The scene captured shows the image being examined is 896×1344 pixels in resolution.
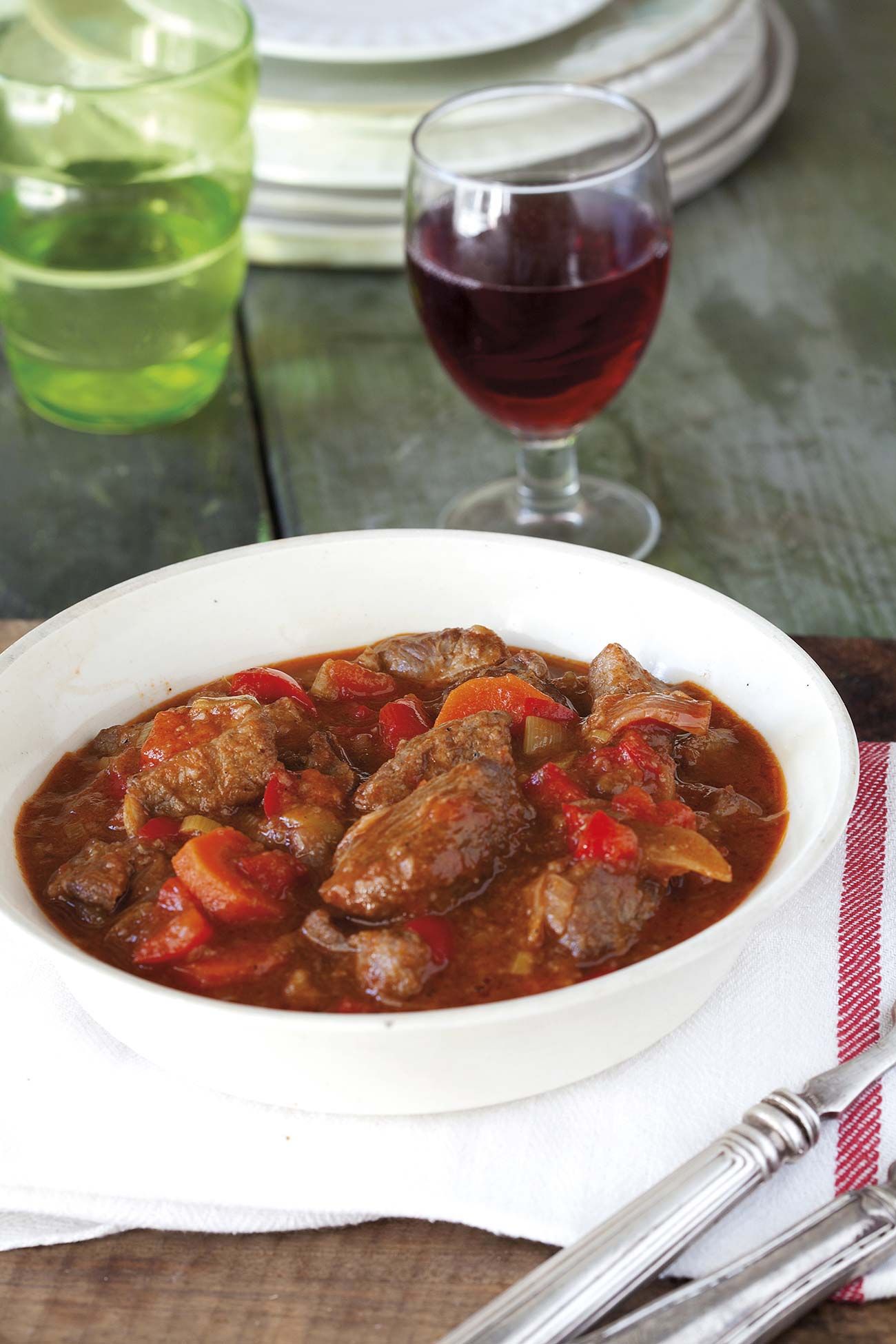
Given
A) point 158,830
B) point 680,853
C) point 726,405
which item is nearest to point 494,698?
point 680,853

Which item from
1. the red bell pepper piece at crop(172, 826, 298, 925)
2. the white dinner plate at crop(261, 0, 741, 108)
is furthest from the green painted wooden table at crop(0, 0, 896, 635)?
the red bell pepper piece at crop(172, 826, 298, 925)

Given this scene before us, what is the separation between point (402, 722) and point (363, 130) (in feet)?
9.52

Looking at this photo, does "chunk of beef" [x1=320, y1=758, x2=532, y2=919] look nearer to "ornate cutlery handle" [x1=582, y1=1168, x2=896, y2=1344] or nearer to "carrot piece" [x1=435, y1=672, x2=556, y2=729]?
"carrot piece" [x1=435, y1=672, x2=556, y2=729]

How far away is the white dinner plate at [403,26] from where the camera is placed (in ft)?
16.7

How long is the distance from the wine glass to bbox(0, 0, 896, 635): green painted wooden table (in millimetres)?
515

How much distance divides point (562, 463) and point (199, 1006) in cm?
256

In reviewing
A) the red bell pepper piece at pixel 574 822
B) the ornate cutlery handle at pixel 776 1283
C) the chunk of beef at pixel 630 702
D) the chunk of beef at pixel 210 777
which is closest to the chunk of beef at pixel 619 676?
the chunk of beef at pixel 630 702

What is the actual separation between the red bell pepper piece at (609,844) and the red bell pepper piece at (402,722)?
0.49 meters

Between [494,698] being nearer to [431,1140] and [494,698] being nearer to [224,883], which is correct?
[224,883]

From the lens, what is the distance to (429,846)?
99.0 inches

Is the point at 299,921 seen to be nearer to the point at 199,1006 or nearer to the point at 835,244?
the point at 199,1006

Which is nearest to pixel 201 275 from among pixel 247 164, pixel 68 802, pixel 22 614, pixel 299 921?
pixel 247 164

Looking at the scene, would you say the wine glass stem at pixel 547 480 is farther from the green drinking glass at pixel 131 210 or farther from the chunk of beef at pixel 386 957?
the chunk of beef at pixel 386 957

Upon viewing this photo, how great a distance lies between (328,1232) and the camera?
7.88 feet
